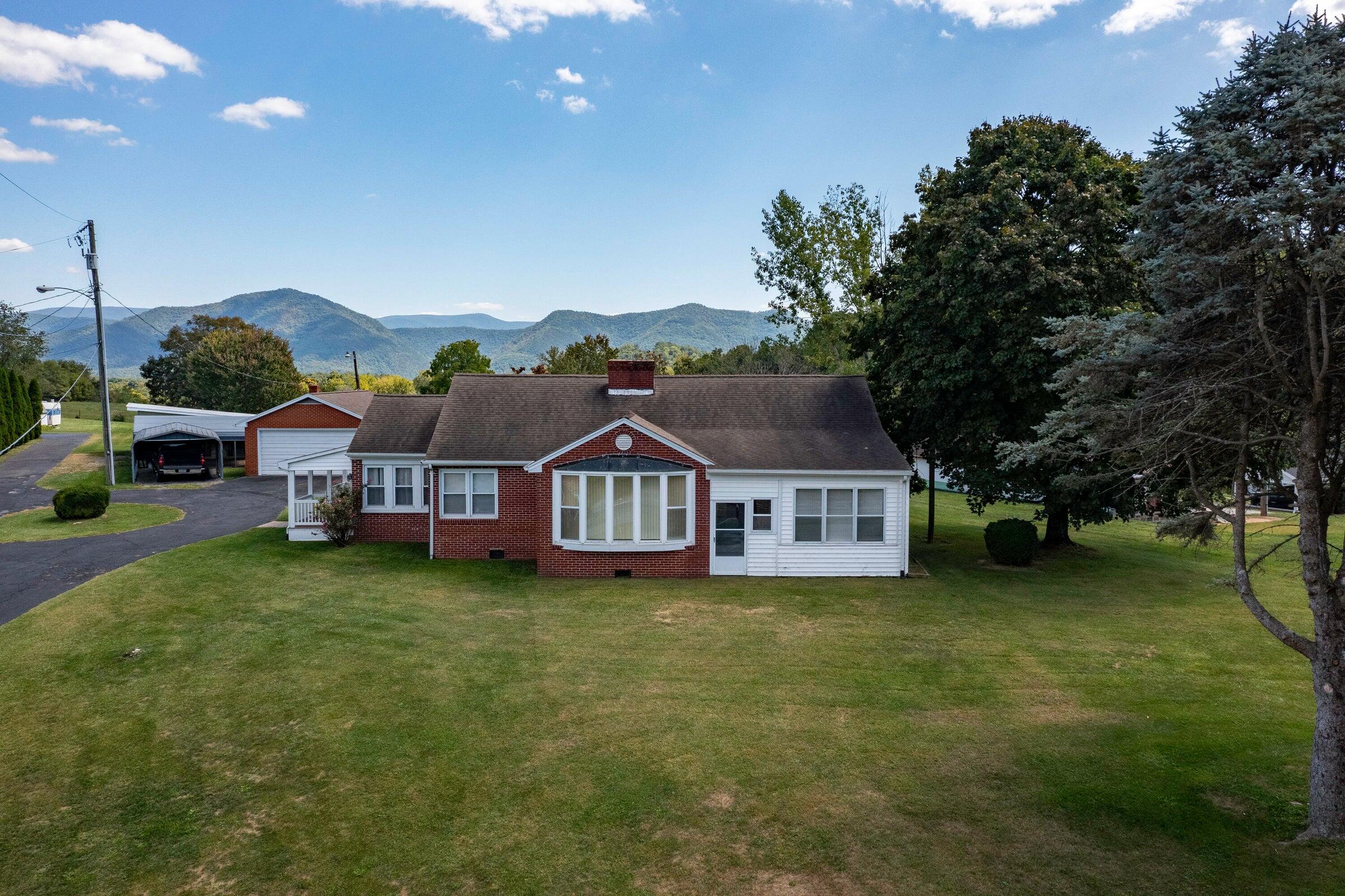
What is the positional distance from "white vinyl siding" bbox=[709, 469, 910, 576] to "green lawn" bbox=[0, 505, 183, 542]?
58.1 feet

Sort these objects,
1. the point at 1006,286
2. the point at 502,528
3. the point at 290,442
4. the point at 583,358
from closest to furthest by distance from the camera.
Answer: the point at 1006,286 → the point at 502,528 → the point at 290,442 → the point at 583,358

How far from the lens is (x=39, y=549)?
19.2 metres

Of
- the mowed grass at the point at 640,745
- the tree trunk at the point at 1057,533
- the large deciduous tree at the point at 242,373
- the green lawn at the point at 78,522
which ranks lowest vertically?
the mowed grass at the point at 640,745

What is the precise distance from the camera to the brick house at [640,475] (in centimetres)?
1884

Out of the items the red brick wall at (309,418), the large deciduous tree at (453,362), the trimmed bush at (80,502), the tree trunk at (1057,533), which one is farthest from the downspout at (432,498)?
the large deciduous tree at (453,362)

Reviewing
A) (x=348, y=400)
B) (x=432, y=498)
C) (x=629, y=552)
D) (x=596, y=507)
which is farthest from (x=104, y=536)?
(x=348, y=400)

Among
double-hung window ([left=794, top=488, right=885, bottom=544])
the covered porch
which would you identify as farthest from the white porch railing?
double-hung window ([left=794, top=488, right=885, bottom=544])

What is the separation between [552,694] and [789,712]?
3539 mm

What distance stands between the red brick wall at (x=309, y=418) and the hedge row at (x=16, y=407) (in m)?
17.4

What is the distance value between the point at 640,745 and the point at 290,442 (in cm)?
3267

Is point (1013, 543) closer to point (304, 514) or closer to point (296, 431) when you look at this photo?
point (304, 514)

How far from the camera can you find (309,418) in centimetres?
3641

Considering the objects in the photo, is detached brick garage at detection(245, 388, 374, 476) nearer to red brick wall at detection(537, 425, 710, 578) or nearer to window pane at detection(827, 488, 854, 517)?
red brick wall at detection(537, 425, 710, 578)

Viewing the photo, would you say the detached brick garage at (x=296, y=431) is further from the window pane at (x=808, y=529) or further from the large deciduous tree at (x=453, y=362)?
the window pane at (x=808, y=529)
